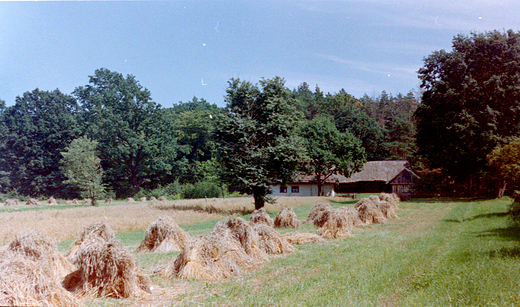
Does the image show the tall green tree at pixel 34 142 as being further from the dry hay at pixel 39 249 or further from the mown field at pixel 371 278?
the dry hay at pixel 39 249

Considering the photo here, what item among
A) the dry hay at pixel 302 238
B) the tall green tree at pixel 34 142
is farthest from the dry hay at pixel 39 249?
the tall green tree at pixel 34 142

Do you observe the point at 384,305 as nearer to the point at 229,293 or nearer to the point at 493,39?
the point at 229,293

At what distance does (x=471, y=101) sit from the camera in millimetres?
38875

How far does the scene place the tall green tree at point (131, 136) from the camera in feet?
207

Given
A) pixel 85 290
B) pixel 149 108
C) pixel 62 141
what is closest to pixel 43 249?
pixel 85 290

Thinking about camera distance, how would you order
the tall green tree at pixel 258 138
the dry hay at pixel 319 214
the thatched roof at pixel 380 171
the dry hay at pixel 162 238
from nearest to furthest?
the dry hay at pixel 162 238 < the dry hay at pixel 319 214 < the tall green tree at pixel 258 138 < the thatched roof at pixel 380 171

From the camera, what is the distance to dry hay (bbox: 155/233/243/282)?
30.9 feet

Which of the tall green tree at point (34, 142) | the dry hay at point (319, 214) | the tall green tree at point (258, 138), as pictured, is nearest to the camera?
the dry hay at point (319, 214)

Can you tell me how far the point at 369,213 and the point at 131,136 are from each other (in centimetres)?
5102

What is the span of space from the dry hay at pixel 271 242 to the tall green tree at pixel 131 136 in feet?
176

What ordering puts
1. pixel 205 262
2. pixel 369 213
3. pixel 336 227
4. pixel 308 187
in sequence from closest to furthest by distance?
1. pixel 205 262
2. pixel 336 227
3. pixel 369 213
4. pixel 308 187

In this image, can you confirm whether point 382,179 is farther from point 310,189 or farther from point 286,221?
point 286,221

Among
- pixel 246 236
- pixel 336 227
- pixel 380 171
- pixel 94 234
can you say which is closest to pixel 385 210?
pixel 336 227

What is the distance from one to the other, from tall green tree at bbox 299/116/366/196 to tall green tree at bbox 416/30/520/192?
15134mm
